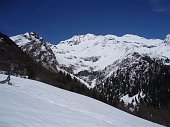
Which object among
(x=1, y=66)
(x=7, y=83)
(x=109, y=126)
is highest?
(x=1, y=66)

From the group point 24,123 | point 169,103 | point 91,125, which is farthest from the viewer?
point 169,103

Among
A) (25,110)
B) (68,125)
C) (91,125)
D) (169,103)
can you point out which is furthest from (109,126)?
(169,103)

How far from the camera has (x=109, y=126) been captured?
14.1 meters

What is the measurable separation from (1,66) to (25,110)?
16.1 m

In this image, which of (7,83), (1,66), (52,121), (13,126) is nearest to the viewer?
(13,126)

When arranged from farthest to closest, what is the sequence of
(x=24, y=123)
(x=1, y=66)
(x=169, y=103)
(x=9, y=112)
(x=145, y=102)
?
(x=145, y=102)
(x=169, y=103)
(x=1, y=66)
(x=9, y=112)
(x=24, y=123)

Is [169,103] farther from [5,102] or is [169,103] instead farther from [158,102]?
[5,102]

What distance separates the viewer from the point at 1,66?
2572 centimetres

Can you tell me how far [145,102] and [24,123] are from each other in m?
197

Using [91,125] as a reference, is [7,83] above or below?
above

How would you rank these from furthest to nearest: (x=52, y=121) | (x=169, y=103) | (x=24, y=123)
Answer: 1. (x=169, y=103)
2. (x=52, y=121)
3. (x=24, y=123)

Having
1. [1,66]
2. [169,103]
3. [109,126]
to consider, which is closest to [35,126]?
[109,126]

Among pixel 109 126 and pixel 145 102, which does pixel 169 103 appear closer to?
pixel 145 102

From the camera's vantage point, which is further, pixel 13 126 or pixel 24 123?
pixel 24 123
